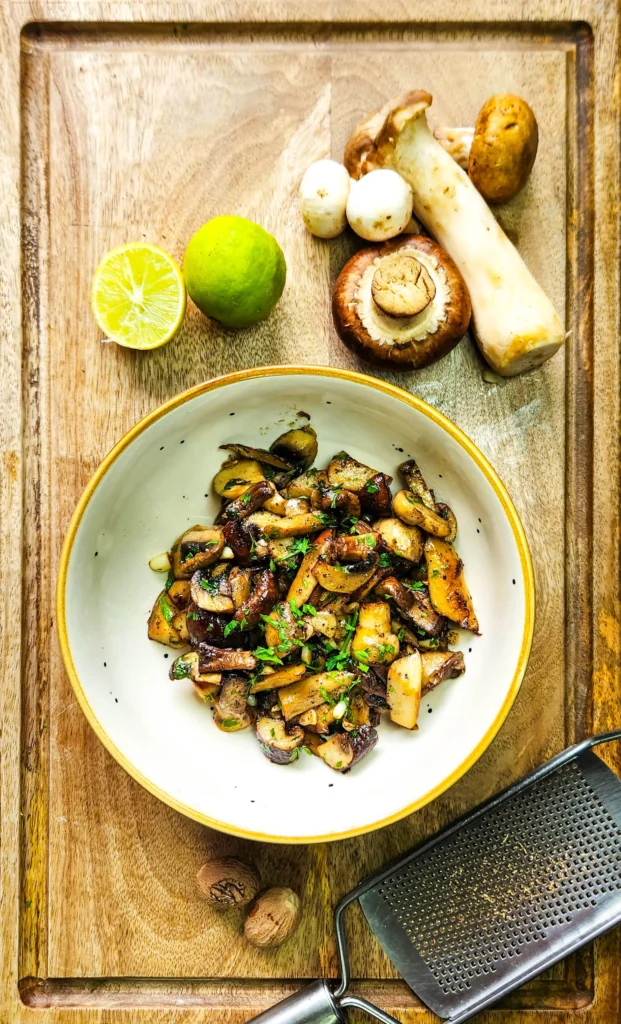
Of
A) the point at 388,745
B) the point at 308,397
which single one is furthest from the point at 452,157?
the point at 388,745

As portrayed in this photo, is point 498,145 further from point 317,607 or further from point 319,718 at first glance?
point 319,718

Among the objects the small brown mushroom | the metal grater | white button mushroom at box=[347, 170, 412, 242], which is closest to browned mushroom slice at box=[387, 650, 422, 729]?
the metal grater

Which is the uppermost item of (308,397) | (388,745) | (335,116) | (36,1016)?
→ (335,116)

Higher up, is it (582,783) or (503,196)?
(503,196)

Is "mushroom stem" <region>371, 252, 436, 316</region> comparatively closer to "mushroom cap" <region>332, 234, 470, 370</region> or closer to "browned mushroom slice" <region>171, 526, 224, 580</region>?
"mushroom cap" <region>332, 234, 470, 370</region>

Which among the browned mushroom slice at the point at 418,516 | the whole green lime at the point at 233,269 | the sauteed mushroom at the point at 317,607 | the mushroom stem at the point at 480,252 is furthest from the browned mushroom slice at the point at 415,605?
the whole green lime at the point at 233,269

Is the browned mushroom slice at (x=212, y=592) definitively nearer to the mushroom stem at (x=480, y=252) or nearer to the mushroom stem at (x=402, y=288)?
the mushroom stem at (x=402, y=288)

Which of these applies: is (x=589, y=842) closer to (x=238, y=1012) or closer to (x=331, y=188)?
(x=238, y=1012)
